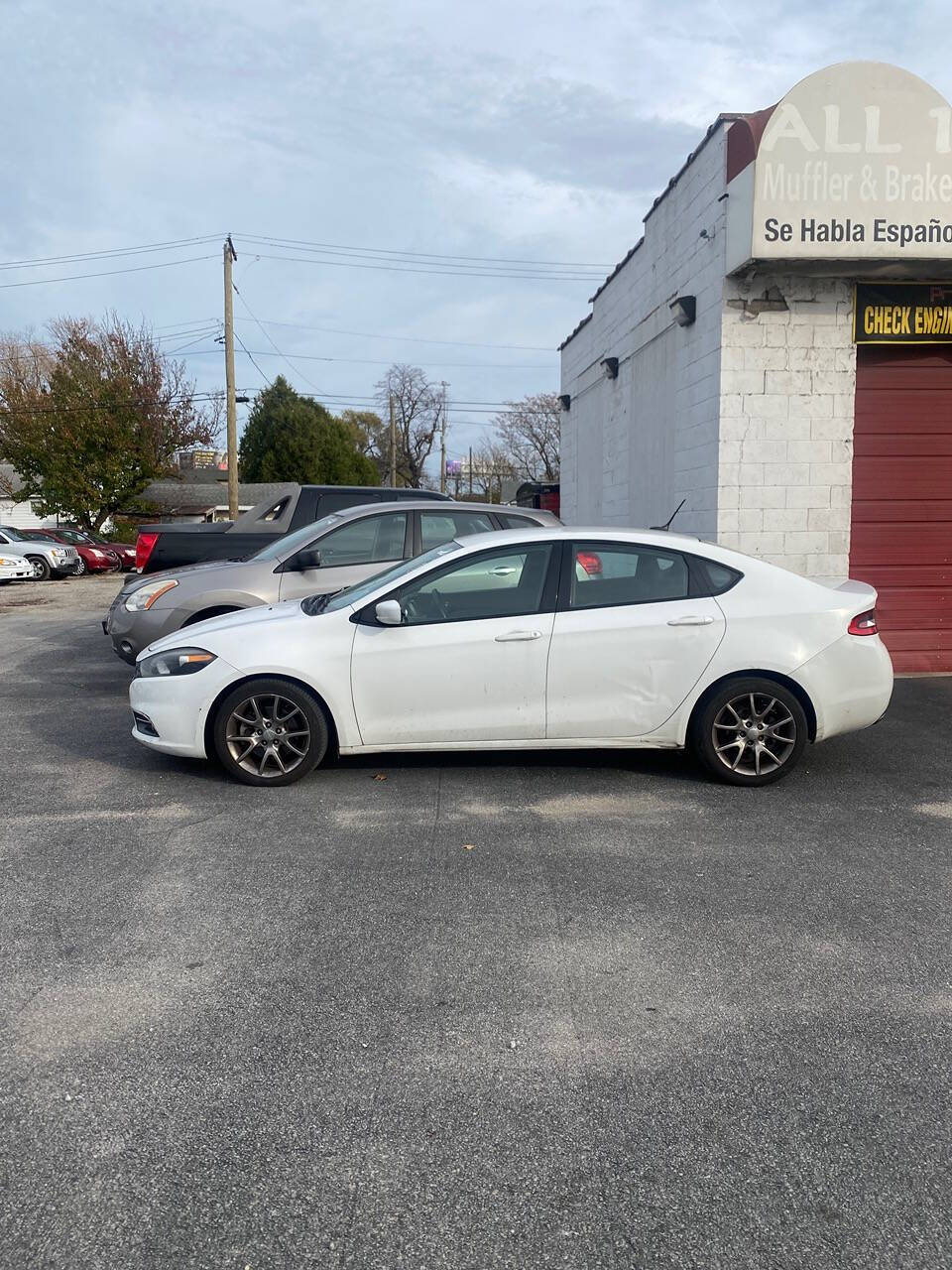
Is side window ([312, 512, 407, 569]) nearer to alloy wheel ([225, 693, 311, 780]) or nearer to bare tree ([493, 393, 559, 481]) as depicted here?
alloy wheel ([225, 693, 311, 780])

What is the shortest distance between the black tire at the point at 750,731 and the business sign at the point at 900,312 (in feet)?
16.5

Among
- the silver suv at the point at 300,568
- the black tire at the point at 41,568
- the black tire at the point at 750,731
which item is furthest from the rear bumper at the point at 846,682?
the black tire at the point at 41,568

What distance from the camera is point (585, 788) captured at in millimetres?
6168

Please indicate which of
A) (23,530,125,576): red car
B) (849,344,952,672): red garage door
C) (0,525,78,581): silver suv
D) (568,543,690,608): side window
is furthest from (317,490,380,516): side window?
(23,530,125,576): red car

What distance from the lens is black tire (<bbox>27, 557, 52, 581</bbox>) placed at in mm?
29031

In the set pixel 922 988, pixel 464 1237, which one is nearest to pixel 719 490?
pixel 922 988

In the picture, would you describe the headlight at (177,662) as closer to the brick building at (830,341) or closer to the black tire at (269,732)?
the black tire at (269,732)

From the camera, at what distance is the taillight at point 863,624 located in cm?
616

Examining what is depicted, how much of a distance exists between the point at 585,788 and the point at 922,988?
8.82ft

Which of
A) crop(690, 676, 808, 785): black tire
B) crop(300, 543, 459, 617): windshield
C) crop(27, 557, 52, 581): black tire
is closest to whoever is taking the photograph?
crop(690, 676, 808, 785): black tire

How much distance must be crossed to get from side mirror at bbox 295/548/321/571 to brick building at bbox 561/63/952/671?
3906mm

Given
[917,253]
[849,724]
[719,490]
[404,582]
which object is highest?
[917,253]

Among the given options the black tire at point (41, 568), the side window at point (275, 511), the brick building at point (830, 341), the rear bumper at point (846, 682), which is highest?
the brick building at point (830, 341)

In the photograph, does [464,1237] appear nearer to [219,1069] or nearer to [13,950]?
[219,1069]
